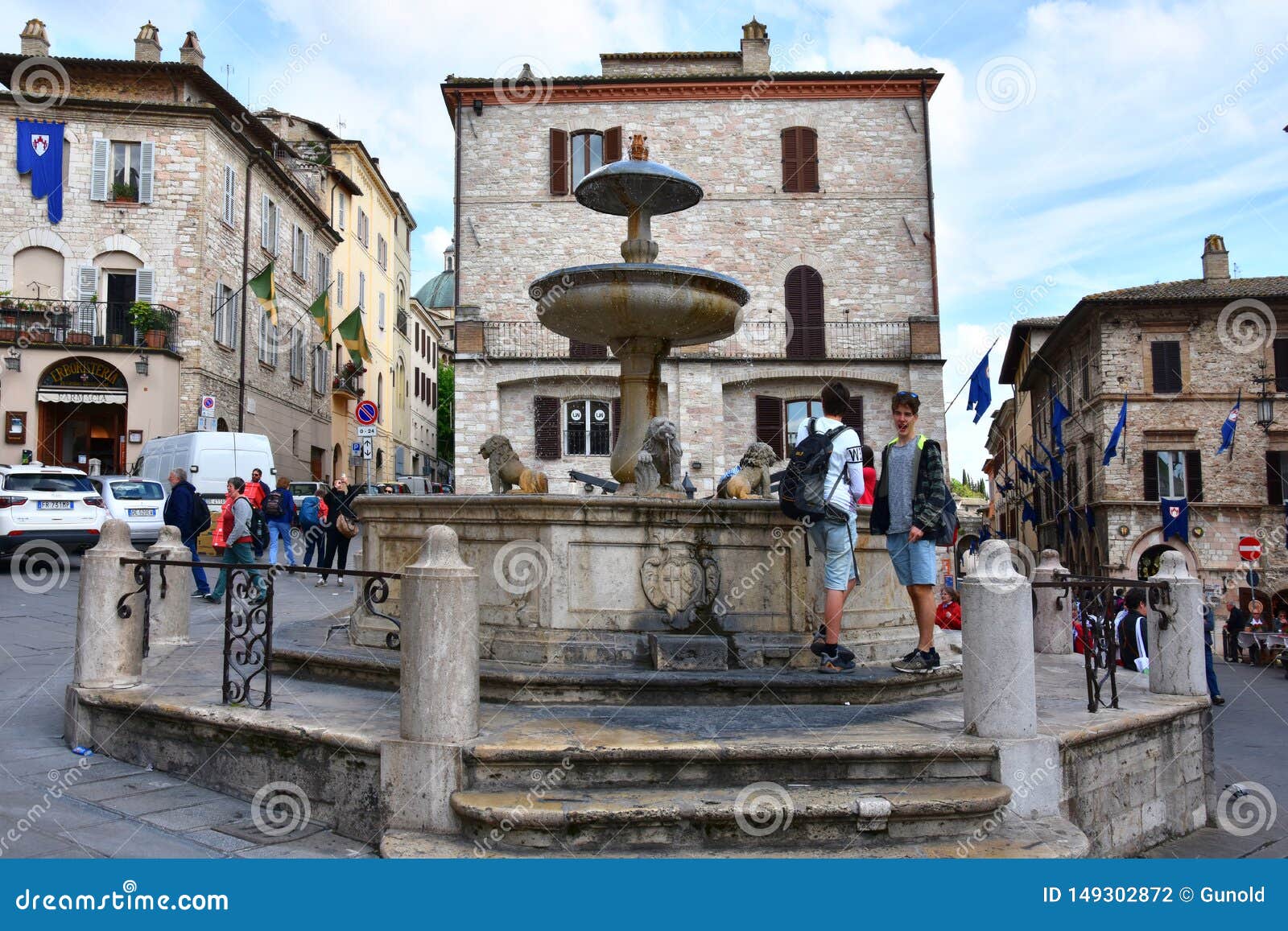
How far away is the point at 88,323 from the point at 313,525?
49.1 ft

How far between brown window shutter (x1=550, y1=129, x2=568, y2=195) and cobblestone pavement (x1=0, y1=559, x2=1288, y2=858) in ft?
71.3

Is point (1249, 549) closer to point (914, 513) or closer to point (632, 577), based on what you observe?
point (914, 513)

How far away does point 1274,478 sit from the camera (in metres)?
32.8

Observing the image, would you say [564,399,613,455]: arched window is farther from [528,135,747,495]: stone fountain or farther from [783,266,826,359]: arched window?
[528,135,747,495]: stone fountain

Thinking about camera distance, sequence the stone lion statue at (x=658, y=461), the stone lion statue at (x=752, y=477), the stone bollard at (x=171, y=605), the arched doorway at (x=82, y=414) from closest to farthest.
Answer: the stone lion statue at (x=658, y=461) < the stone lion statue at (x=752, y=477) < the stone bollard at (x=171, y=605) < the arched doorway at (x=82, y=414)

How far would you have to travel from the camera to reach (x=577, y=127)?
3094cm

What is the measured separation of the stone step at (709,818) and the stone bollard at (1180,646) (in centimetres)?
338

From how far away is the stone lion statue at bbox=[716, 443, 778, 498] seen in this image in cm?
795

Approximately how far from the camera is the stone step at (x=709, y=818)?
4.26 metres

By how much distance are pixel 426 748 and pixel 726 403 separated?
83.8ft

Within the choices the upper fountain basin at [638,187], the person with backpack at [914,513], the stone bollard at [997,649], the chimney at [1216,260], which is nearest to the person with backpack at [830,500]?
the person with backpack at [914,513]

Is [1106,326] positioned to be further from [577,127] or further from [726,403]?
[577,127]

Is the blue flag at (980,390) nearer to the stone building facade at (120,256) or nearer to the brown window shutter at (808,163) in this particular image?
the brown window shutter at (808,163)

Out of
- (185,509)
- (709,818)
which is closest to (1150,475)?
(185,509)
